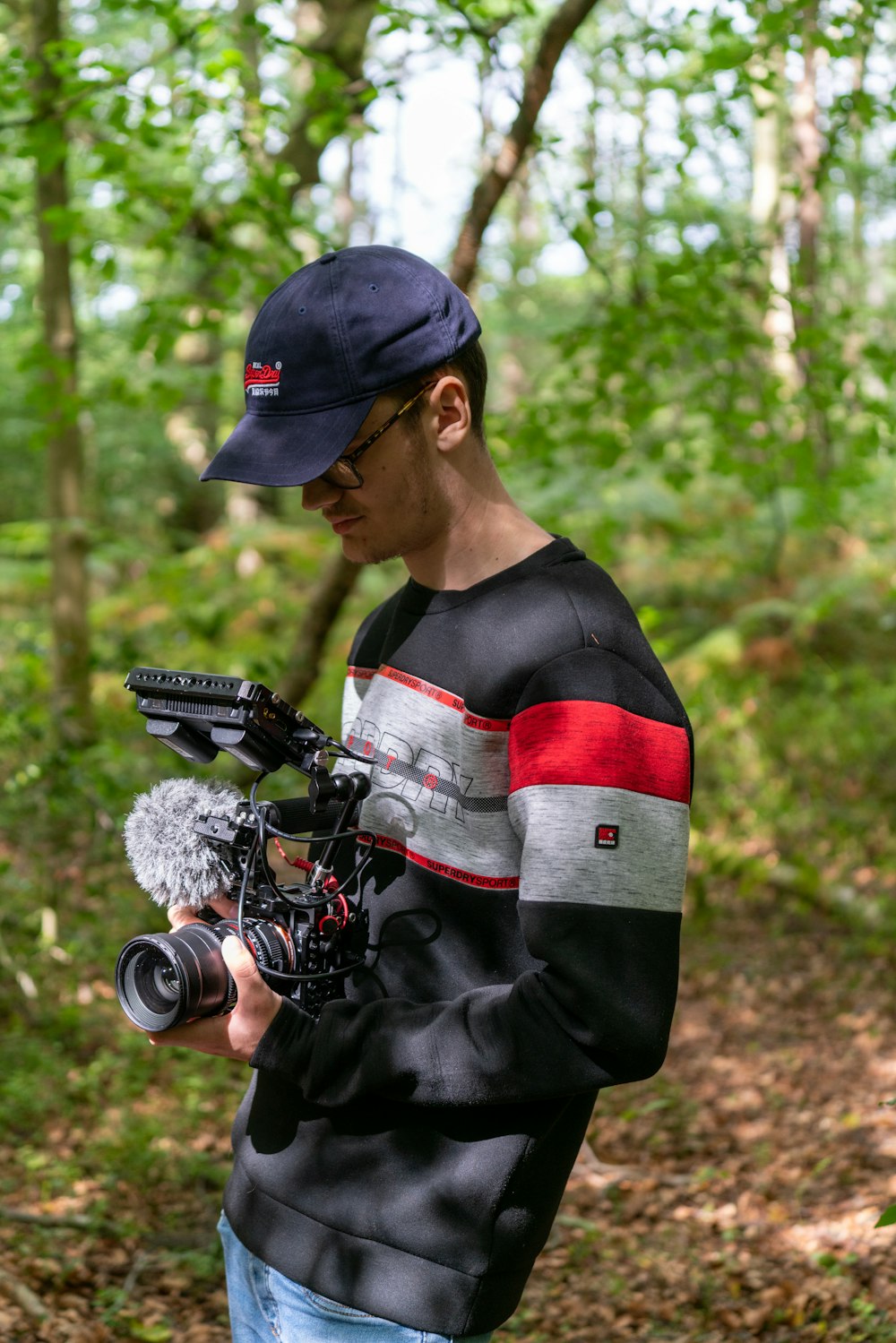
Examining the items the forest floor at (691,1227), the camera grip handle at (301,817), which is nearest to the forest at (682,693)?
the forest floor at (691,1227)

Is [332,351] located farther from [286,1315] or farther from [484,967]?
[286,1315]

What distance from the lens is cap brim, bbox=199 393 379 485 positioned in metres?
1.55

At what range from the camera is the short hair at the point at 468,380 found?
159cm

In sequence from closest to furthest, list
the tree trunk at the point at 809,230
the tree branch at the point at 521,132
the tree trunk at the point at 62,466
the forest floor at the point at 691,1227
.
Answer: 1. the forest floor at the point at 691,1227
2. the tree branch at the point at 521,132
3. the tree trunk at the point at 809,230
4. the tree trunk at the point at 62,466

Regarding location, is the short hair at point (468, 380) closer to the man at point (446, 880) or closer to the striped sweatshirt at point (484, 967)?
Answer: the man at point (446, 880)

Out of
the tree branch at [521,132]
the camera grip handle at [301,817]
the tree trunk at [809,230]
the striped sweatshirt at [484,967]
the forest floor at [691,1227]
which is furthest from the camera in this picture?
the tree trunk at [809,230]

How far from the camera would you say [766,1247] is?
4.25 m

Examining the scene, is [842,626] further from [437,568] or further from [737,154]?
[737,154]

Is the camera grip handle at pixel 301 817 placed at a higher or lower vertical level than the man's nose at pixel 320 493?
lower

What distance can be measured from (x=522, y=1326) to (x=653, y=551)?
10484 millimetres

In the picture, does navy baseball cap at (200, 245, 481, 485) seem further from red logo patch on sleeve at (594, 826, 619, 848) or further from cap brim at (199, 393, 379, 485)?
red logo patch on sleeve at (594, 826, 619, 848)

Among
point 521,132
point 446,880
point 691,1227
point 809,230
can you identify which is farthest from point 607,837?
point 809,230

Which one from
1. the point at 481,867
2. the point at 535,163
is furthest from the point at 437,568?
the point at 535,163

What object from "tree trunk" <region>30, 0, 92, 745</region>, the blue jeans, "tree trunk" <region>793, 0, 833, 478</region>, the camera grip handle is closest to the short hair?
the camera grip handle
